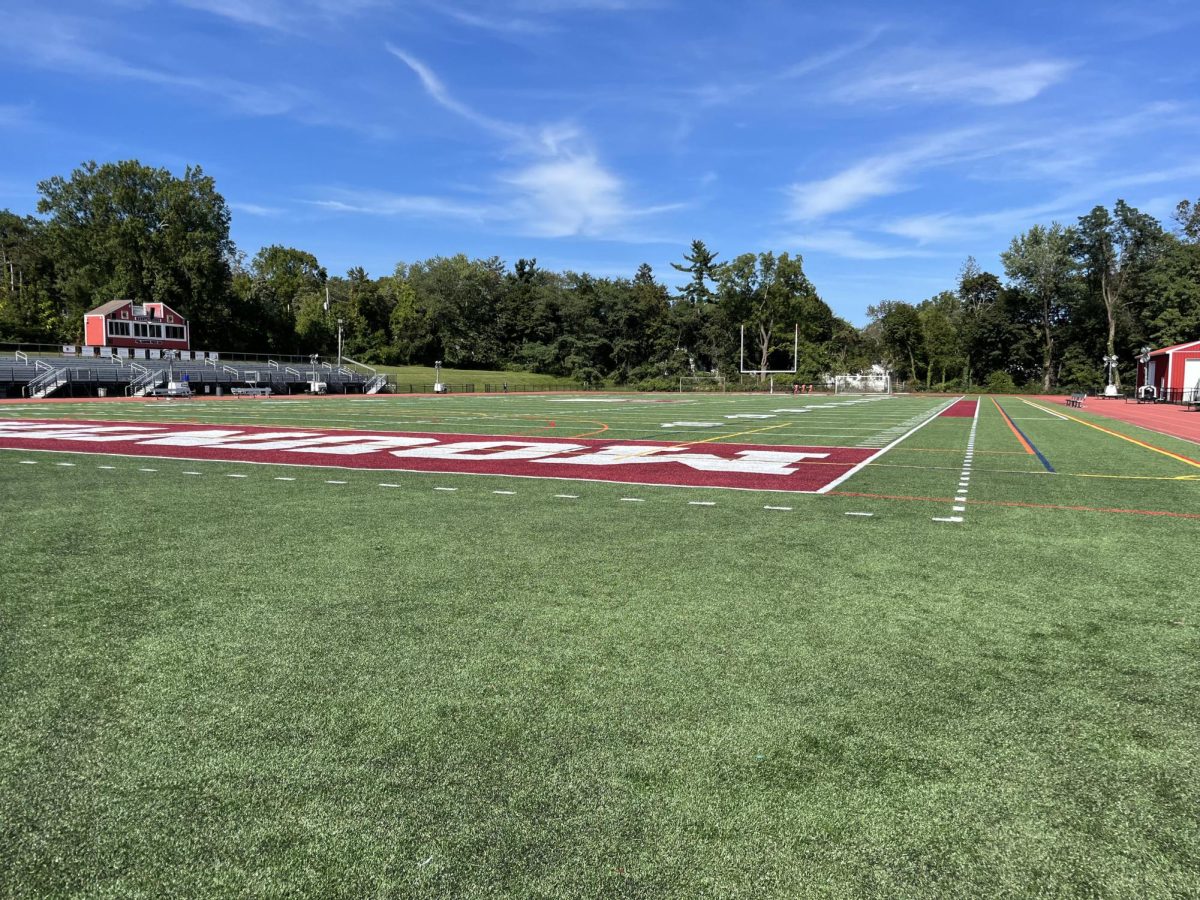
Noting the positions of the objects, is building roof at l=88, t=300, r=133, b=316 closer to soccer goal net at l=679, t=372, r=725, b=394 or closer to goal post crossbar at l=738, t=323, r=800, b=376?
soccer goal net at l=679, t=372, r=725, b=394

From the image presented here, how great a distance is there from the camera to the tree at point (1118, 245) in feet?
252

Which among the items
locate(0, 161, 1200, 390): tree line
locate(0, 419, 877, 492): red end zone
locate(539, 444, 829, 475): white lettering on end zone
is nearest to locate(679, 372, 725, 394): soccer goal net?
locate(0, 161, 1200, 390): tree line

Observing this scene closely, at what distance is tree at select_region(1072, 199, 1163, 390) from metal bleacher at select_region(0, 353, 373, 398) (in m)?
71.1

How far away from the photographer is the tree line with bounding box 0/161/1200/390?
73.4 meters

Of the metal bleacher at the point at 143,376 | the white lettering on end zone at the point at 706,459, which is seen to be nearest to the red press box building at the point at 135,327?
the metal bleacher at the point at 143,376

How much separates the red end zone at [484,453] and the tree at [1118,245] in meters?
77.9

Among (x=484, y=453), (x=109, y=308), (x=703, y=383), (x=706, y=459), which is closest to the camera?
(x=706, y=459)

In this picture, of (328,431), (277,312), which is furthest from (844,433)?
(277,312)

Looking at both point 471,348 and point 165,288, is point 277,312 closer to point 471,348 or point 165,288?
point 165,288

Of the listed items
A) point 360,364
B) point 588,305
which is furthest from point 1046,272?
point 360,364

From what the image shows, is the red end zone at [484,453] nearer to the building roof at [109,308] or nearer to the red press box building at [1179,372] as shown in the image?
the red press box building at [1179,372]

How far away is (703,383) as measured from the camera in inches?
3388

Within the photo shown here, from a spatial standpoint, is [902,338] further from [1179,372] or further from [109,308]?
[109,308]

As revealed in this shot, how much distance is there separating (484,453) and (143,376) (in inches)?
1791
